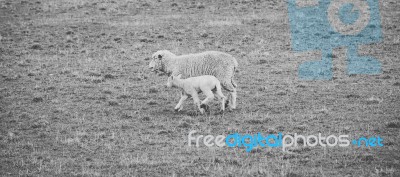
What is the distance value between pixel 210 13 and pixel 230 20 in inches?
85.5

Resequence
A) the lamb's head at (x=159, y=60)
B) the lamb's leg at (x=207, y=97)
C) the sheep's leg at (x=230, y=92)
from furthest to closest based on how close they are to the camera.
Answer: the lamb's head at (x=159, y=60), the sheep's leg at (x=230, y=92), the lamb's leg at (x=207, y=97)

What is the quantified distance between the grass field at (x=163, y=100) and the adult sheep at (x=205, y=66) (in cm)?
77

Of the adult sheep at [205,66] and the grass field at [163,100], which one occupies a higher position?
the adult sheep at [205,66]

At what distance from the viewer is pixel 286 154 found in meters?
9.57

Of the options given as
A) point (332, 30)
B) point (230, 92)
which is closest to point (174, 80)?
point (230, 92)

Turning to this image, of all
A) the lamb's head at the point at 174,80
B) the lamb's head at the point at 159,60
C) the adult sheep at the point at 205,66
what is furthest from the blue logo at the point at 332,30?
the lamb's head at the point at 174,80

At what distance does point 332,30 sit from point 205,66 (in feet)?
40.9

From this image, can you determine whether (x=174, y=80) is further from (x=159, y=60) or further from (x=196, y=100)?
(x=159, y=60)

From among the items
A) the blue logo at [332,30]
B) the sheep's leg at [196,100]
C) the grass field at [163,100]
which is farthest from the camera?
the blue logo at [332,30]

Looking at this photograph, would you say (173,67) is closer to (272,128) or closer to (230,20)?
(272,128)

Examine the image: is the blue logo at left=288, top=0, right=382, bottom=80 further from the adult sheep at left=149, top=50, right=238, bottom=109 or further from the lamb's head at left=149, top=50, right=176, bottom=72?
the lamb's head at left=149, top=50, right=176, bottom=72

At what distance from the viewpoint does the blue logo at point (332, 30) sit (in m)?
17.8

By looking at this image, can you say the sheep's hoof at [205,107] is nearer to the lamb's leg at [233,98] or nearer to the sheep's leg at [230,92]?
the sheep's leg at [230,92]

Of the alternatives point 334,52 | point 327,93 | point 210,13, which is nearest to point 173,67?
point 327,93
